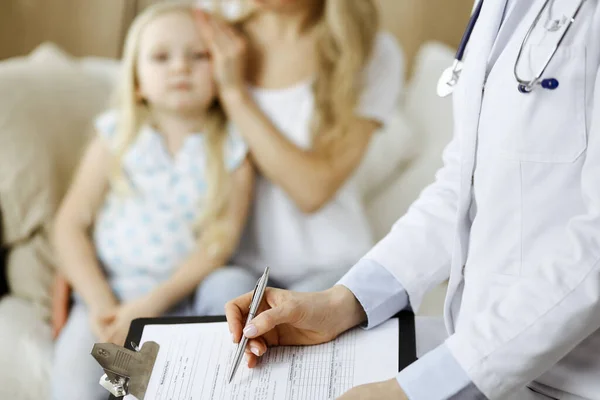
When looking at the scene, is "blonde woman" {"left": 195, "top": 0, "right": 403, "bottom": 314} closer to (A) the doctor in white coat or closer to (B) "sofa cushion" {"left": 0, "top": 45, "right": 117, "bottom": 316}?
(B) "sofa cushion" {"left": 0, "top": 45, "right": 117, "bottom": 316}

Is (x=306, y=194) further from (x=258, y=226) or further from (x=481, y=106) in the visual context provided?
(x=481, y=106)

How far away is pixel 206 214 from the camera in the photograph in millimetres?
1303

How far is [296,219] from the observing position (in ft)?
4.45

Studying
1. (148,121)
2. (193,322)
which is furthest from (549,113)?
(148,121)

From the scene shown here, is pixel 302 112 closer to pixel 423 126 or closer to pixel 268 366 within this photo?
pixel 423 126

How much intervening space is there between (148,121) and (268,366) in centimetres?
77

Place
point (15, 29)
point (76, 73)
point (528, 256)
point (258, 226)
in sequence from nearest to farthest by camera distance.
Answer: point (528, 256) < point (258, 226) < point (76, 73) < point (15, 29)

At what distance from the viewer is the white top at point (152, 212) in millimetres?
1299

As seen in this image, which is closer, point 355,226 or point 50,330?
point 50,330

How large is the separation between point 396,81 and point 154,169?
0.50 meters

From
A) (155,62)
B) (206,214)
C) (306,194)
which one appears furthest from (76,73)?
(306,194)

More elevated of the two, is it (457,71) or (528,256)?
(457,71)

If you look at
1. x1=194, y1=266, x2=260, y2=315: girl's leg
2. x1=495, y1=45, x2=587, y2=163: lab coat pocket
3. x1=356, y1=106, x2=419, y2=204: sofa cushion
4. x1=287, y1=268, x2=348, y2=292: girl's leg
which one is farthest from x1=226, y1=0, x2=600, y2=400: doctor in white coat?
x1=356, y1=106, x2=419, y2=204: sofa cushion

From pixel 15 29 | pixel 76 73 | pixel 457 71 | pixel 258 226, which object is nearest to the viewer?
pixel 457 71
